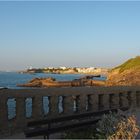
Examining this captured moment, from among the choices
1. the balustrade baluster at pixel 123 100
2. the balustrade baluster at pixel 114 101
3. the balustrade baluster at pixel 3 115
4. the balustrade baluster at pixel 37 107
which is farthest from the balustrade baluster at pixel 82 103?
the balustrade baluster at pixel 3 115

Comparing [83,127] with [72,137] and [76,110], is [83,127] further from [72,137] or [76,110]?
[76,110]

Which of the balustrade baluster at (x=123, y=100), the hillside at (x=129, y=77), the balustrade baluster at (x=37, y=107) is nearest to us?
the balustrade baluster at (x=37, y=107)

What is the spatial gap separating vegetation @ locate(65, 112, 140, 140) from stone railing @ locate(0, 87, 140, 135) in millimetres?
1893

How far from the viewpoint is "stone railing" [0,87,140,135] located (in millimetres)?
13969

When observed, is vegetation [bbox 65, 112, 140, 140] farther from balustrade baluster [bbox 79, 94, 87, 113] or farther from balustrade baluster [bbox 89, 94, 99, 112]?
balustrade baluster [bbox 89, 94, 99, 112]

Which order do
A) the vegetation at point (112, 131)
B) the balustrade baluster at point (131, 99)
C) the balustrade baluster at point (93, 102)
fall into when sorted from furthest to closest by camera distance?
the balustrade baluster at point (131, 99), the balustrade baluster at point (93, 102), the vegetation at point (112, 131)

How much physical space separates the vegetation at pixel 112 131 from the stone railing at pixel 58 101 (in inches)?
74.5

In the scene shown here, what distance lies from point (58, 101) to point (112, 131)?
454 cm

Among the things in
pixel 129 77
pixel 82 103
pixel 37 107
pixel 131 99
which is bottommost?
pixel 129 77

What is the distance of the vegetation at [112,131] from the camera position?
11195mm

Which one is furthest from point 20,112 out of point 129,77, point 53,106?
point 129,77

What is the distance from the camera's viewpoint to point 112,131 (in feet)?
38.8

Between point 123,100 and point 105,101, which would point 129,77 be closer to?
point 123,100

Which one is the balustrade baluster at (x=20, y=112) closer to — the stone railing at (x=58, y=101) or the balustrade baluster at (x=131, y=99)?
the stone railing at (x=58, y=101)
